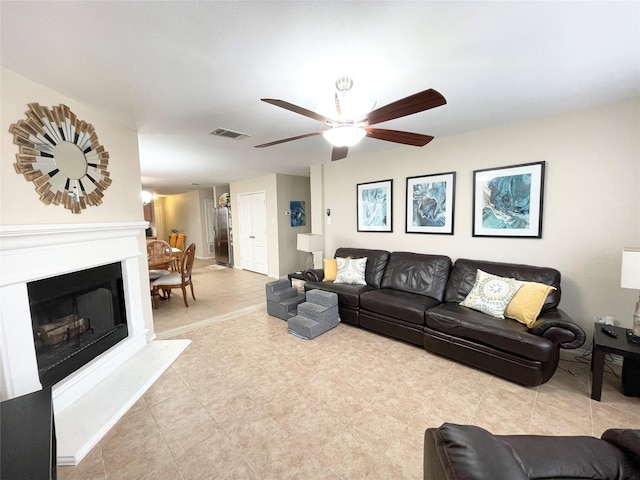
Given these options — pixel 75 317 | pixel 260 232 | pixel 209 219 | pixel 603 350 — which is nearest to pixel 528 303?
pixel 603 350

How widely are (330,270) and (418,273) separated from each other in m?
1.30

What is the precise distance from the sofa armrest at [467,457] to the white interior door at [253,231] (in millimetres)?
5720

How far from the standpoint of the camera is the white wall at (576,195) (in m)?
2.33

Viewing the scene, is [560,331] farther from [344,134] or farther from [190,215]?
[190,215]

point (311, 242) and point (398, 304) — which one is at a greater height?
point (311, 242)

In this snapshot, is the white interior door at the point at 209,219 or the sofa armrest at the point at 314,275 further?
the white interior door at the point at 209,219

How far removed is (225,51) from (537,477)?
2.43 m

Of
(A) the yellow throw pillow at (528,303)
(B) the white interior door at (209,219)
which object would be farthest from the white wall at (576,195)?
(B) the white interior door at (209,219)

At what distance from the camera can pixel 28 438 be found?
1112 mm

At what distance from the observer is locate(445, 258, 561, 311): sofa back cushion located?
247 cm

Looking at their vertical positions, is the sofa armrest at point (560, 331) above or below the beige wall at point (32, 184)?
below

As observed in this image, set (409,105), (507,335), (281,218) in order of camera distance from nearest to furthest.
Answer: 1. (409,105)
2. (507,335)
3. (281,218)

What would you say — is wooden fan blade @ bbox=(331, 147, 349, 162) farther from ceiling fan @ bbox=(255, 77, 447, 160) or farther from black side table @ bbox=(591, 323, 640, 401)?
black side table @ bbox=(591, 323, 640, 401)

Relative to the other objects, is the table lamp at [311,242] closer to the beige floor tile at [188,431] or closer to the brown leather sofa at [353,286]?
the brown leather sofa at [353,286]
